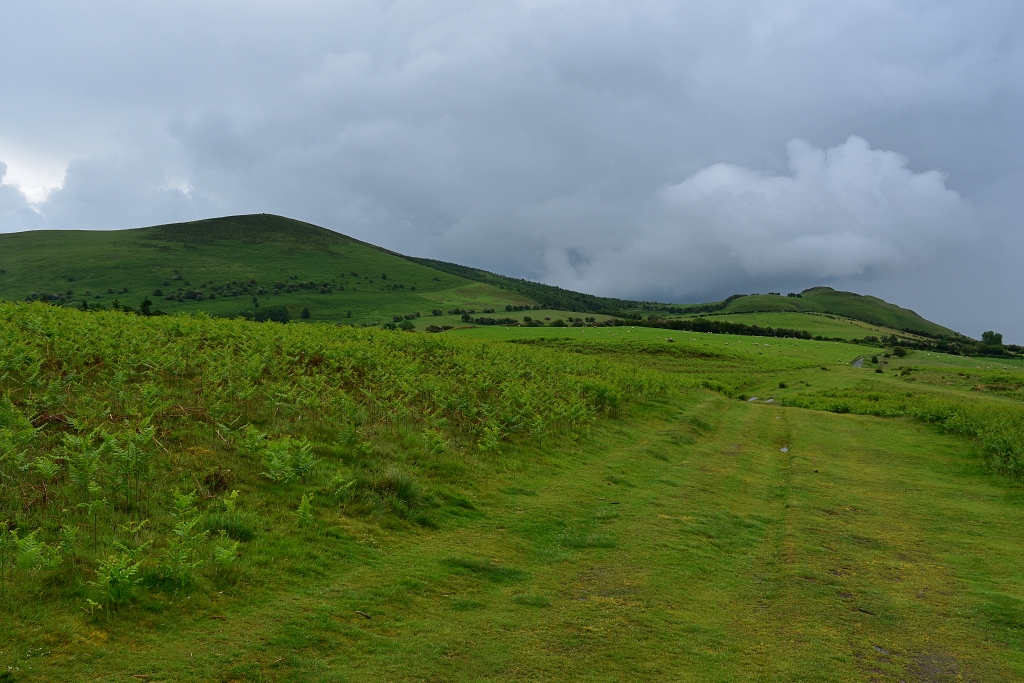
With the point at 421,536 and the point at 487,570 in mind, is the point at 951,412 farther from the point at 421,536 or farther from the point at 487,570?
the point at 421,536

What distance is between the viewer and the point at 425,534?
12.1 meters

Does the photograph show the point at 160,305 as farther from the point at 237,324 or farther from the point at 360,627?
the point at 360,627

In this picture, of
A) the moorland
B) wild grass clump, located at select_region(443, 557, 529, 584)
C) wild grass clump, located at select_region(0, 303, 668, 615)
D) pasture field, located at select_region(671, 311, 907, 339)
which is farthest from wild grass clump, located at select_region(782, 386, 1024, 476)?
pasture field, located at select_region(671, 311, 907, 339)

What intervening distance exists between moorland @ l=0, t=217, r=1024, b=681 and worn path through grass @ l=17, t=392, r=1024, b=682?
58 mm

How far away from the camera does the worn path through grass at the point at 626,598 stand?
7.18 meters

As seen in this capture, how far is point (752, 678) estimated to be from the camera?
7.64m

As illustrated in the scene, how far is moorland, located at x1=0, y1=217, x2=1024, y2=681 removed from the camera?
740 centimetres

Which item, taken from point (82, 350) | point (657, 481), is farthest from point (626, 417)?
point (82, 350)

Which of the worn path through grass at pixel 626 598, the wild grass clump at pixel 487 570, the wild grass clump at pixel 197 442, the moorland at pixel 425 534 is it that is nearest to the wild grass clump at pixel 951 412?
the moorland at pixel 425 534

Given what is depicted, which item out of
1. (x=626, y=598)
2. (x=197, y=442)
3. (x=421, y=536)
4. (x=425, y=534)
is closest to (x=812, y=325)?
(x=626, y=598)

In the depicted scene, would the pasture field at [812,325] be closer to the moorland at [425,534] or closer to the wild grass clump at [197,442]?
the moorland at [425,534]

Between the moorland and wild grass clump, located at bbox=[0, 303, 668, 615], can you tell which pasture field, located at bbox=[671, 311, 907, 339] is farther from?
wild grass clump, located at bbox=[0, 303, 668, 615]

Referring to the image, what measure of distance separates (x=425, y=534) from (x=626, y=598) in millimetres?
4477

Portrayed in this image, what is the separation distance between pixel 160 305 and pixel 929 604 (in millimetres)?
195313
